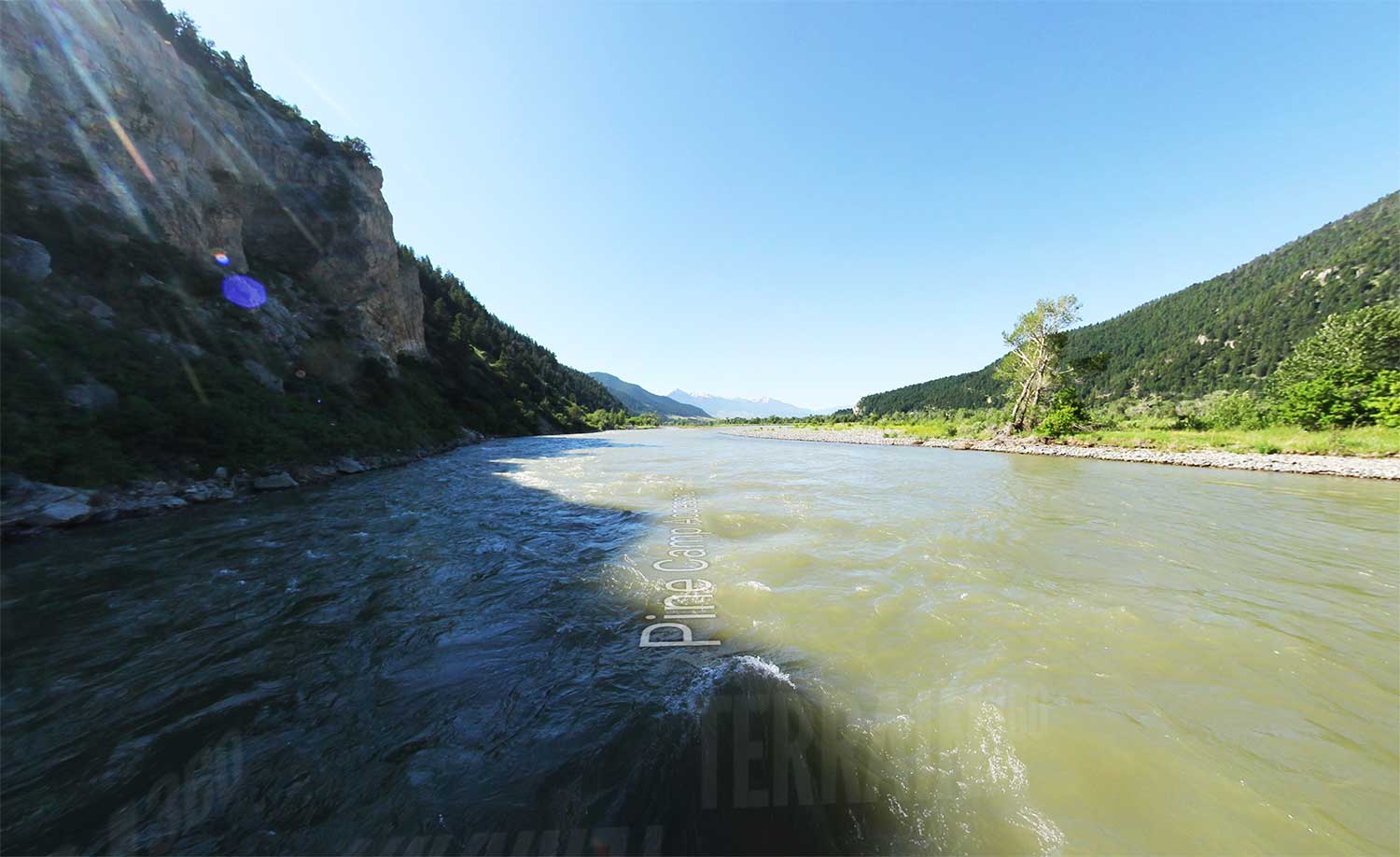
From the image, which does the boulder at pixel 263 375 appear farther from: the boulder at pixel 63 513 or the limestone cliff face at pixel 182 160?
the boulder at pixel 63 513

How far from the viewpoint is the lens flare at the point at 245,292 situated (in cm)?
2103

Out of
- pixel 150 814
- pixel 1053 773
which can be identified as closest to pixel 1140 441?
pixel 1053 773

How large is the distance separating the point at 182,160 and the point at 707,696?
115 feet

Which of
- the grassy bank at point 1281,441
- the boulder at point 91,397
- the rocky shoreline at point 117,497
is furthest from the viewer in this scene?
the grassy bank at point 1281,441

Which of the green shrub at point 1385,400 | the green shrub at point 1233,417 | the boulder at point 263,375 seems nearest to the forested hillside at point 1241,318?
the green shrub at point 1233,417

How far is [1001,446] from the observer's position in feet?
102

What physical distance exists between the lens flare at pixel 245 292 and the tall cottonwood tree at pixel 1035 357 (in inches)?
2047

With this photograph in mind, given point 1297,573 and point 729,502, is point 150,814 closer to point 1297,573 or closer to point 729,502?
point 729,502

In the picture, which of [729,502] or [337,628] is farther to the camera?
[729,502]

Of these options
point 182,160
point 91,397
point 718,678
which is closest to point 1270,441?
point 718,678

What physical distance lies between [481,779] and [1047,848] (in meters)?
3.59

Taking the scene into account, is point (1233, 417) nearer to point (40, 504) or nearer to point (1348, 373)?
point (1348, 373)

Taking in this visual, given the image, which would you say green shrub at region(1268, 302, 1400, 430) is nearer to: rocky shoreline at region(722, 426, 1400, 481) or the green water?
rocky shoreline at region(722, 426, 1400, 481)

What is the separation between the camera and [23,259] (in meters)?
13.0
